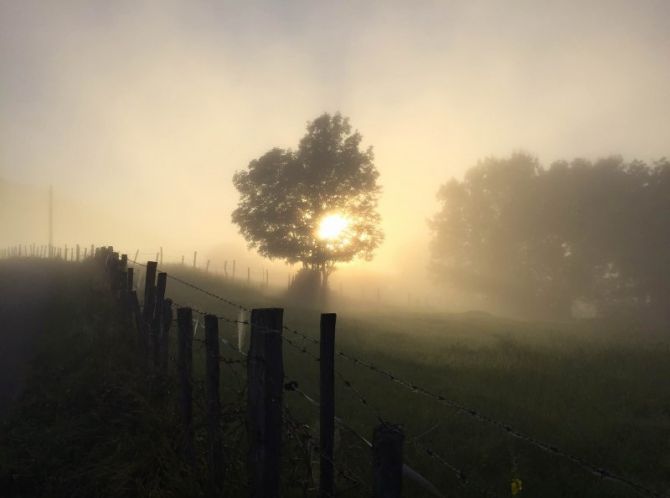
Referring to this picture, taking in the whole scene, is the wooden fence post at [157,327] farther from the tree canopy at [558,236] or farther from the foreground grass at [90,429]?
the tree canopy at [558,236]

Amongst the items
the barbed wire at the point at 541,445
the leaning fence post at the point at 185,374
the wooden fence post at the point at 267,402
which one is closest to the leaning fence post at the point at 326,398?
the barbed wire at the point at 541,445

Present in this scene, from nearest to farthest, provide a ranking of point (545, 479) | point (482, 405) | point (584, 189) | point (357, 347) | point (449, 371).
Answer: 1. point (545, 479)
2. point (482, 405)
3. point (449, 371)
4. point (357, 347)
5. point (584, 189)

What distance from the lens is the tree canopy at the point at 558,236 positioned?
154 ft

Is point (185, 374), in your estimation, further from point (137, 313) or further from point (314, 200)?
point (314, 200)

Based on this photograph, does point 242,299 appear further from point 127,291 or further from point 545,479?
point 545,479

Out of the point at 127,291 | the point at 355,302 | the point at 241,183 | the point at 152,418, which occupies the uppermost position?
the point at 241,183

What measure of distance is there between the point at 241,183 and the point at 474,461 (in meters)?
36.7

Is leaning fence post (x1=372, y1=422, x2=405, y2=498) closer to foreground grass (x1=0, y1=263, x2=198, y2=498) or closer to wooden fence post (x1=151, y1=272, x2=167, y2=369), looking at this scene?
foreground grass (x1=0, y1=263, x2=198, y2=498)

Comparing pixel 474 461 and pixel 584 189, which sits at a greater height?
pixel 584 189

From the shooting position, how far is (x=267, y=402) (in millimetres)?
4875

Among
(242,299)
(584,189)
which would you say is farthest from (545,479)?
(584,189)

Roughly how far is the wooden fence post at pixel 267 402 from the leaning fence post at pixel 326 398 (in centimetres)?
55

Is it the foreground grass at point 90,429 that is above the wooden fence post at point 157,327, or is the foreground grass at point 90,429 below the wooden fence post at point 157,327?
below

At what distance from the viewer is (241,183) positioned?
42.5 meters
